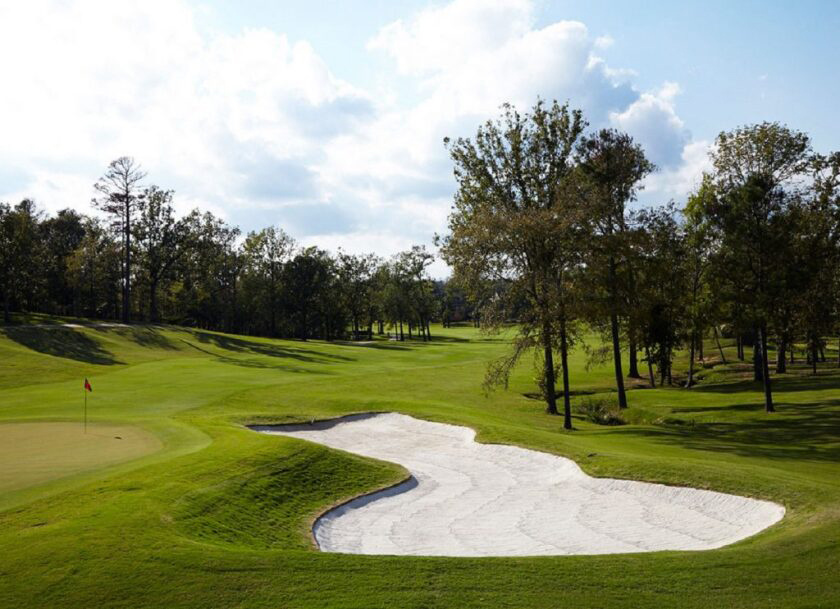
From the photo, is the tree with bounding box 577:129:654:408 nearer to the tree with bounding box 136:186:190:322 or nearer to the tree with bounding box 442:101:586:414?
the tree with bounding box 442:101:586:414

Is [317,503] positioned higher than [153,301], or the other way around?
[153,301]

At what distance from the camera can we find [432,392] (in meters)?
43.3

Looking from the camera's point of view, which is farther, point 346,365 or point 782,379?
point 346,365

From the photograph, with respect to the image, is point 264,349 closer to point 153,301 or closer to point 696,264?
point 153,301

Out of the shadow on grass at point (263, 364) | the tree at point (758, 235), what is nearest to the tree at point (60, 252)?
the shadow on grass at point (263, 364)

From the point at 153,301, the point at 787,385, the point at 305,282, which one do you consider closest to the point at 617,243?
the point at 787,385

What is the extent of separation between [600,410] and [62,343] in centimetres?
4407

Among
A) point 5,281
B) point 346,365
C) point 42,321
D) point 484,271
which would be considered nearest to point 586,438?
point 484,271

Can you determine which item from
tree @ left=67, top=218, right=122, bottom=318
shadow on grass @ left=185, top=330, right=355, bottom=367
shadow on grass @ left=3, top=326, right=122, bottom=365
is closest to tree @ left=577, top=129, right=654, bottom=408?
shadow on grass @ left=185, top=330, right=355, bottom=367

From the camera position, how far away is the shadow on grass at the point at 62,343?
173 feet

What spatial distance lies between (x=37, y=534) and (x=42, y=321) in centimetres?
6685

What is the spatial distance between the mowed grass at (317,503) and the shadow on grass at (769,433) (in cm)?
12

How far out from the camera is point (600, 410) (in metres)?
38.2

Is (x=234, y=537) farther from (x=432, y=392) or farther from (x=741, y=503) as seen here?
(x=432, y=392)
